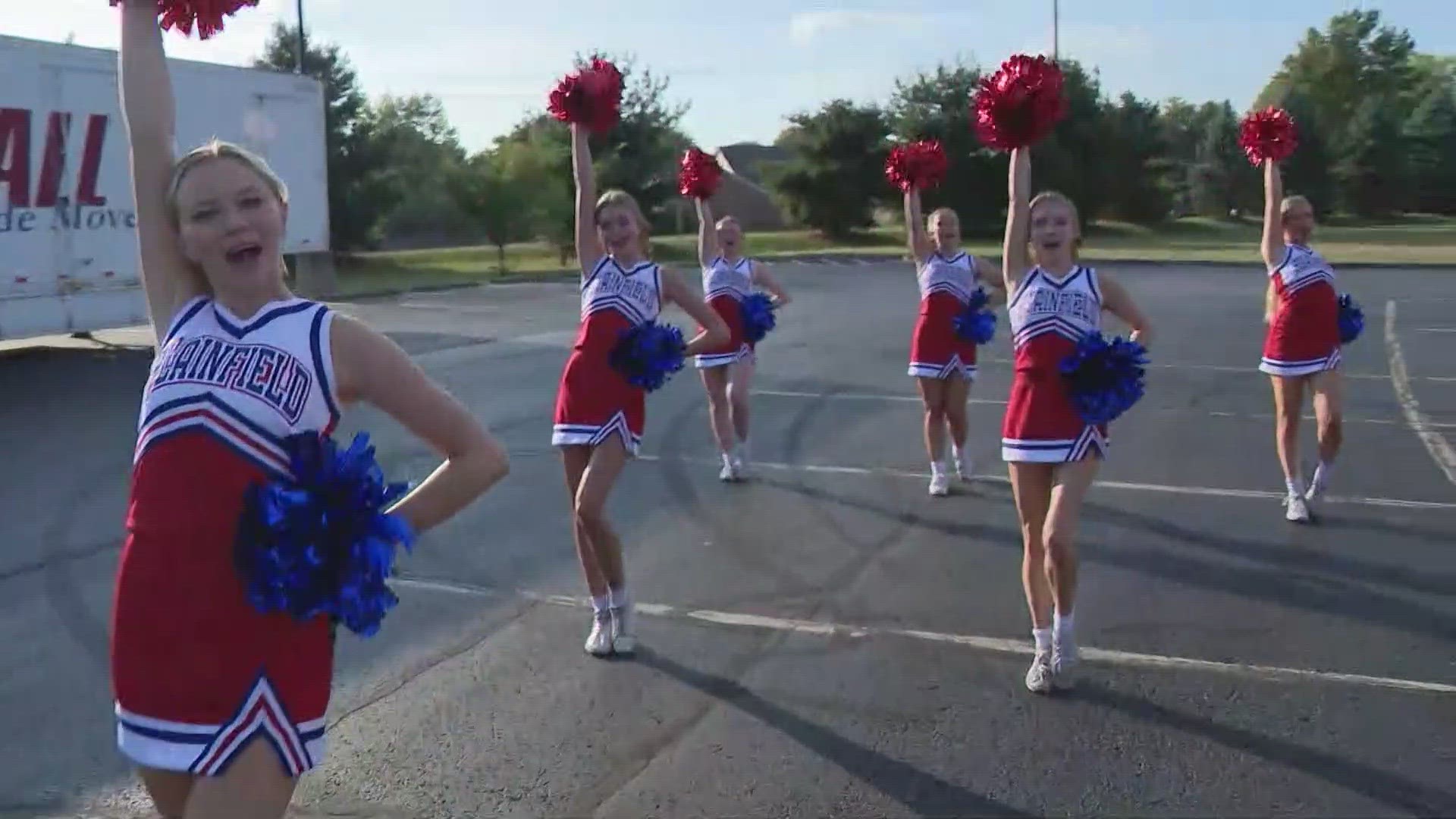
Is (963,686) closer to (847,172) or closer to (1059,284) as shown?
→ (1059,284)

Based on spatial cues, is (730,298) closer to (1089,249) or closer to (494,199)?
(494,199)

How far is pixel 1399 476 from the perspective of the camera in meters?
9.55

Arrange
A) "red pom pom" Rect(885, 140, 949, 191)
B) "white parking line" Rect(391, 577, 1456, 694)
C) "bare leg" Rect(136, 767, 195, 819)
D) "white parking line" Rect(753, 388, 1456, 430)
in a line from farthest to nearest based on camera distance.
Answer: "white parking line" Rect(753, 388, 1456, 430)
"red pom pom" Rect(885, 140, 949, 191)
"white parking line" Rect(391, 577, 1456, 694)
"bare leg" Rect(136, 767, 195, 819)

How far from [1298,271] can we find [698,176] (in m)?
3.80

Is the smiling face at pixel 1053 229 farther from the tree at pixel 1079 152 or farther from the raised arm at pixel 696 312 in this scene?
the tree at pixel 1079 152

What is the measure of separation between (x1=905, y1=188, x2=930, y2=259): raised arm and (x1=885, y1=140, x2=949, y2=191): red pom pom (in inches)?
3.1

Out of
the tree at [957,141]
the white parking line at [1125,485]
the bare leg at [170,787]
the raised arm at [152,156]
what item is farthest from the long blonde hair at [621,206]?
the tree at [957,141]

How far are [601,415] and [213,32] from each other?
114 inches

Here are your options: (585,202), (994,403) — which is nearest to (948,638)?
(585,202)

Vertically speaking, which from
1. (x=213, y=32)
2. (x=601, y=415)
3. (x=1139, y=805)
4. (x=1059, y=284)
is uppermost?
(x=213, y=32)

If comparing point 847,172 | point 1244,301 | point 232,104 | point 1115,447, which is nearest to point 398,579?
point 1115,447

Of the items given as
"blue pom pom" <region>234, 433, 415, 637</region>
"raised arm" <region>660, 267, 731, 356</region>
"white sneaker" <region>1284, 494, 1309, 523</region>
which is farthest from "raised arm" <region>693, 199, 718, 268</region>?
"blue pom pom" <region>234, 433, 415, 637</region>

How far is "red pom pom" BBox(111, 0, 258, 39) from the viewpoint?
2830mm

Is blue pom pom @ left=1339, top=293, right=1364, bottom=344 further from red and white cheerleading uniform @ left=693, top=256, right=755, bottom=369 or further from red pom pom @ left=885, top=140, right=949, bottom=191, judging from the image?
red and white cheerleading uniform @ left=693, top=256, right=755, bottom=369
